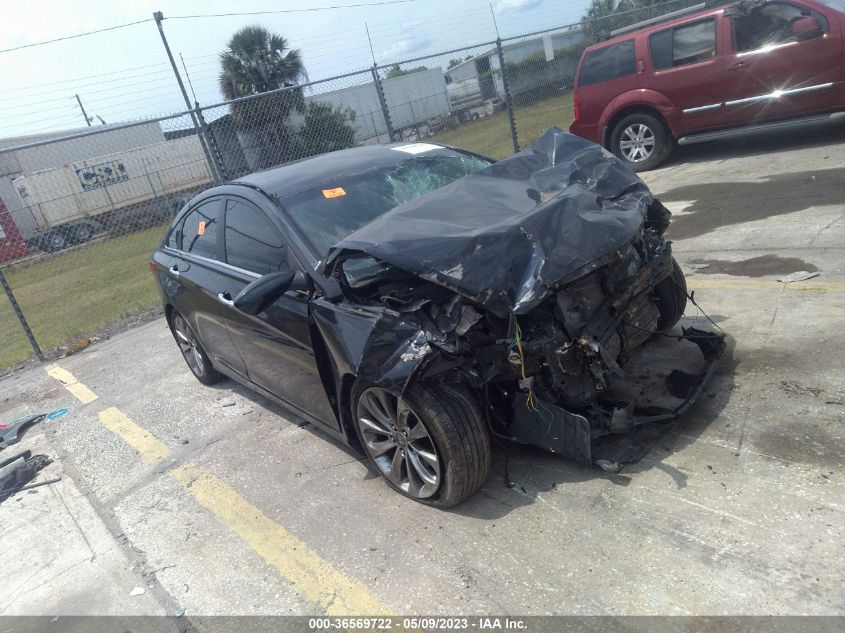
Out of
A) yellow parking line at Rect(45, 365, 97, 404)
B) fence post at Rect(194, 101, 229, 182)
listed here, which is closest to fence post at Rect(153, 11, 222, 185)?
fence post at Rect(194, 101, 229, 182)

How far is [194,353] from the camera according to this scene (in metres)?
5.44

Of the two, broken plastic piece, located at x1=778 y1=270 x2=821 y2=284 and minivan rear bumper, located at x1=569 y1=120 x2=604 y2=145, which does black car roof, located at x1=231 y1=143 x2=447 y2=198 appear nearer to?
broken plastic piece, located at x1=778 y1=270 x2=821 y2=284

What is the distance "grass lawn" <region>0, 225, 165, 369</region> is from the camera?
9.05 metres

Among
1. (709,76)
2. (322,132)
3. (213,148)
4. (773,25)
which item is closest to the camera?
(773,25)

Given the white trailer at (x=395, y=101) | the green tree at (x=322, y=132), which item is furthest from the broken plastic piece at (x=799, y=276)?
the green tree at (x=322, y=132)

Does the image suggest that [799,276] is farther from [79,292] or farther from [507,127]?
[507,127]

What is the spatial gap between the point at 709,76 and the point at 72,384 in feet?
28.4

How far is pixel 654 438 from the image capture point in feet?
10.4

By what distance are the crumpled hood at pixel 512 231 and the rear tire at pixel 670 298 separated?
52 centimetres

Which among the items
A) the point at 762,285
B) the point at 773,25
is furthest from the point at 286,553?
the point at 773,25

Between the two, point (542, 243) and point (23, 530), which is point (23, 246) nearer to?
point (23, 530)

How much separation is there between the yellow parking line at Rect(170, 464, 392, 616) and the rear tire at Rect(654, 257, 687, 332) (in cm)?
229

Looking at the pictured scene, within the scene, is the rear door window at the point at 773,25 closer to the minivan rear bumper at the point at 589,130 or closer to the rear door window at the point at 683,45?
the rear door window at the point at 683,45

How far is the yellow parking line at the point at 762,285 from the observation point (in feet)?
14.1
